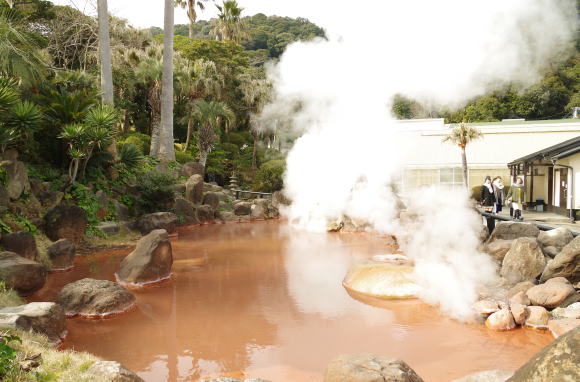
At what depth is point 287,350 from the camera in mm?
6688

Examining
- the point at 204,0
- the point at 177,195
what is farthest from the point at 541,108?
the point at 177,195

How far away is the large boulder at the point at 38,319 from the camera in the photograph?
19.4 ft

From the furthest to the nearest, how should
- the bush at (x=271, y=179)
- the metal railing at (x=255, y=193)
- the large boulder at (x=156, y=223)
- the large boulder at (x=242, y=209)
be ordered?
the bush at (x=271, y=179) → the metal railing at (x=255, y=193) → the large boulder at (x=242, y=209) → the large boulder at (x=156, y=223)

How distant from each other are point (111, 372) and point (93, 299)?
3.94 m

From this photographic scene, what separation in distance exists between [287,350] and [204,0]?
140 feet

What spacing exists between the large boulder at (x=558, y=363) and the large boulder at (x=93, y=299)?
7186 mm

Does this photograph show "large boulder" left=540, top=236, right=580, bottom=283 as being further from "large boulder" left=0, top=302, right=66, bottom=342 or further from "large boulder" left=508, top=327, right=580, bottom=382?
"large boulder" left=0, top=302, right=66, bottom=342

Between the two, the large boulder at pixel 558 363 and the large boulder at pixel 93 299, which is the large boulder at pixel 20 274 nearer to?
the large boulder at pixel 93 299

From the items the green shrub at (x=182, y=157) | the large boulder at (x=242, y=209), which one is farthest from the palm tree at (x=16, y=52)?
the green shrub at (x=182, y=157)

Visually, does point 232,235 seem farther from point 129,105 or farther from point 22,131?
point 129,105

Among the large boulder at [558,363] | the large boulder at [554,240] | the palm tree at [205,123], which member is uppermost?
the palm tree at [205,123]

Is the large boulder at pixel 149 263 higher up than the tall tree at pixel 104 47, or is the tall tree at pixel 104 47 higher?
the tall tree at pixel 104 47

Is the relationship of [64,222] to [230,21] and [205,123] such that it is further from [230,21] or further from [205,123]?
[230,21]

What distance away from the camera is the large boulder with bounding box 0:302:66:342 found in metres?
5.91
